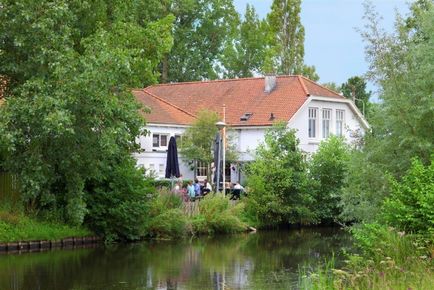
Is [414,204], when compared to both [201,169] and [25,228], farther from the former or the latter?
[201,169]

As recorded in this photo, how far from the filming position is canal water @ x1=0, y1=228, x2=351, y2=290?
76.4 feet

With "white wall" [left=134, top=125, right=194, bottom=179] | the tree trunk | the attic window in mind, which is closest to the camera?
"white wall" [left=134, top=125, right=194, bottom=179]

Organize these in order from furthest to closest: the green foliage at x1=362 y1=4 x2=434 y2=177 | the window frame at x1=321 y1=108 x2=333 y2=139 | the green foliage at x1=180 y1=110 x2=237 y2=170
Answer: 1. the window frame at x1=321 y1=108 x2=333 y2=139
2. the green foliage at x1=180 y1=110 x2=237 y2=170
3. the green foliage at x1=362 y1=4 x2=434 y2=177

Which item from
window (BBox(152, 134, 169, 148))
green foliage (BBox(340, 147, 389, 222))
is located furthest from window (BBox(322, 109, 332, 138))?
green foliage (BBox(340, 147, 389, 222))

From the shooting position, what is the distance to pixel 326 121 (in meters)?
57.5

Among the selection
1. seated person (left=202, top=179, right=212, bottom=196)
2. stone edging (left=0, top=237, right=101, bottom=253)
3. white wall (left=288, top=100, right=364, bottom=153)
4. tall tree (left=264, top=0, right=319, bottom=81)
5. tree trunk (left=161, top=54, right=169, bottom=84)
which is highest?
tall tree (left=264, top=0, right=319, bottom=81)

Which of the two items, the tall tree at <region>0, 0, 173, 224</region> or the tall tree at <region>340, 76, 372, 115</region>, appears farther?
the tall tree at <region>340, 76, 372, 115</region>

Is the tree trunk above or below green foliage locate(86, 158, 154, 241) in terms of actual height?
above

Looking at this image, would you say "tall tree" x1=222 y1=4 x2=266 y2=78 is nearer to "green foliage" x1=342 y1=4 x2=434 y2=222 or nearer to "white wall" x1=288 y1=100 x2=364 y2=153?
"white wall" x1=288 y1=100 x2=364 y2=153

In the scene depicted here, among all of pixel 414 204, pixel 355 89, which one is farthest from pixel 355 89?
pixel 414 204

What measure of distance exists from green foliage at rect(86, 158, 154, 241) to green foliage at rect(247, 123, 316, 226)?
8360mm

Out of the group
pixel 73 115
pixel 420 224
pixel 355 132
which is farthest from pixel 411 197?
pixel 73 115

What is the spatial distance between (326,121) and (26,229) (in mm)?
29930

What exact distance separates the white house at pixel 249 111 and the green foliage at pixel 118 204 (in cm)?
1605
